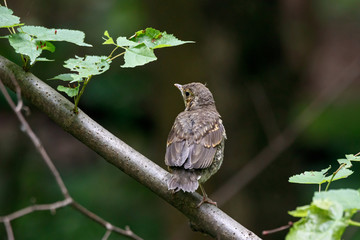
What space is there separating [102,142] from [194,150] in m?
0.90

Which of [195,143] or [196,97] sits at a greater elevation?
[196,97]

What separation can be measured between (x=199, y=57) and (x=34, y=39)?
3683mm

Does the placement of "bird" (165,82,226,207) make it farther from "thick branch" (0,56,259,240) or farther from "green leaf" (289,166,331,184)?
"green leaf" (289,166,331,184)

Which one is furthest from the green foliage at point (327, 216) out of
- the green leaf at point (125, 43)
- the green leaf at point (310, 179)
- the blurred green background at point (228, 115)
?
the blurred green background at point (228, 115)

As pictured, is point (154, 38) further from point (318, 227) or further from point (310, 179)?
point (318, 227)

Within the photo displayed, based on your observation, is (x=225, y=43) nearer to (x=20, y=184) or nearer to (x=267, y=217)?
(x=267, y=217)

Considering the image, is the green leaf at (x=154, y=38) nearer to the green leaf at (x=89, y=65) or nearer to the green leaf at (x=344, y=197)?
the green leaf at (x=89, y=65)

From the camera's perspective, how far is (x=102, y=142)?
2.66 meters

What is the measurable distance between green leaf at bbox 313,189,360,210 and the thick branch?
984 mm

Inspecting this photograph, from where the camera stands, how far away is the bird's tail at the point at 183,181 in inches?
107

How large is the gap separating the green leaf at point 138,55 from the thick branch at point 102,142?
0.45m

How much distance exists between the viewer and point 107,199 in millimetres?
8289

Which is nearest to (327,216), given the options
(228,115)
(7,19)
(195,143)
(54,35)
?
(54,35)

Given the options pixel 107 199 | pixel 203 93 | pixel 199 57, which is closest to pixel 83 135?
pixel 203 93
